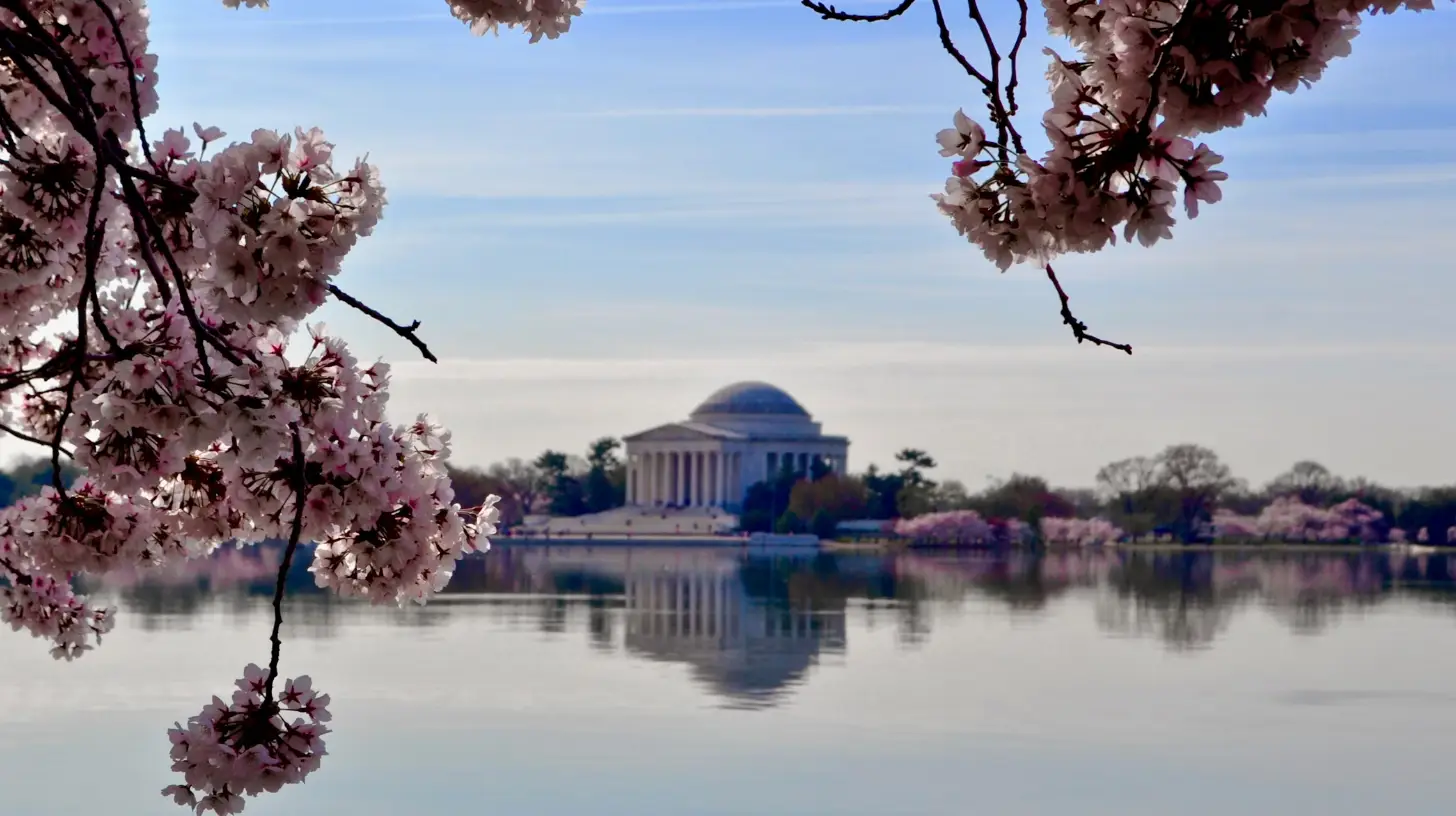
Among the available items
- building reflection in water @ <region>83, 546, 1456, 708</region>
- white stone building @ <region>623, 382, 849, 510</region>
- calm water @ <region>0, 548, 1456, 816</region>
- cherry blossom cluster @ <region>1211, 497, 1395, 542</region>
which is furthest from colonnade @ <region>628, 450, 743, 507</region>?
calm water @ <region>0, 548, 1456, 816</region>

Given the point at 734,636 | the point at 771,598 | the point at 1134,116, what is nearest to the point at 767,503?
the point at 771,598

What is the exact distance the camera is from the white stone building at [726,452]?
392 feet

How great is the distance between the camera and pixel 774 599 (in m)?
40.8

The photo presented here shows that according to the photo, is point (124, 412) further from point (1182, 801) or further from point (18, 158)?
point (1182, 801)

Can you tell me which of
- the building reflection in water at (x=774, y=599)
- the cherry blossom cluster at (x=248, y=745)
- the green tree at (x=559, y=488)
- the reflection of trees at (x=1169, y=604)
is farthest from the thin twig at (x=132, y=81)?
the green tree at (x=559, y=488)

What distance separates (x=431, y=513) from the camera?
16.0 ft

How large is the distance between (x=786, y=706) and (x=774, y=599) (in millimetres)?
19720

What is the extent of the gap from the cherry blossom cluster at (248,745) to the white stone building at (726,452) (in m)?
112

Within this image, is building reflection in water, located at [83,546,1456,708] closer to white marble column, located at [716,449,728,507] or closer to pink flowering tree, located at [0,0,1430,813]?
pink flowering tree, located at [0,0,1430,813]

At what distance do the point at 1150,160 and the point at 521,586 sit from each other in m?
42.9

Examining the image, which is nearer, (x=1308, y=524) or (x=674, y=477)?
(x=1308, y=524)

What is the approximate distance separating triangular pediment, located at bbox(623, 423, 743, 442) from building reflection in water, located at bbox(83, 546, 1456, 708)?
51494 mm

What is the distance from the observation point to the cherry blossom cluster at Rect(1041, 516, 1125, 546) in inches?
3590

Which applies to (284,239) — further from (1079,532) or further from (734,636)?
(1079,532)
